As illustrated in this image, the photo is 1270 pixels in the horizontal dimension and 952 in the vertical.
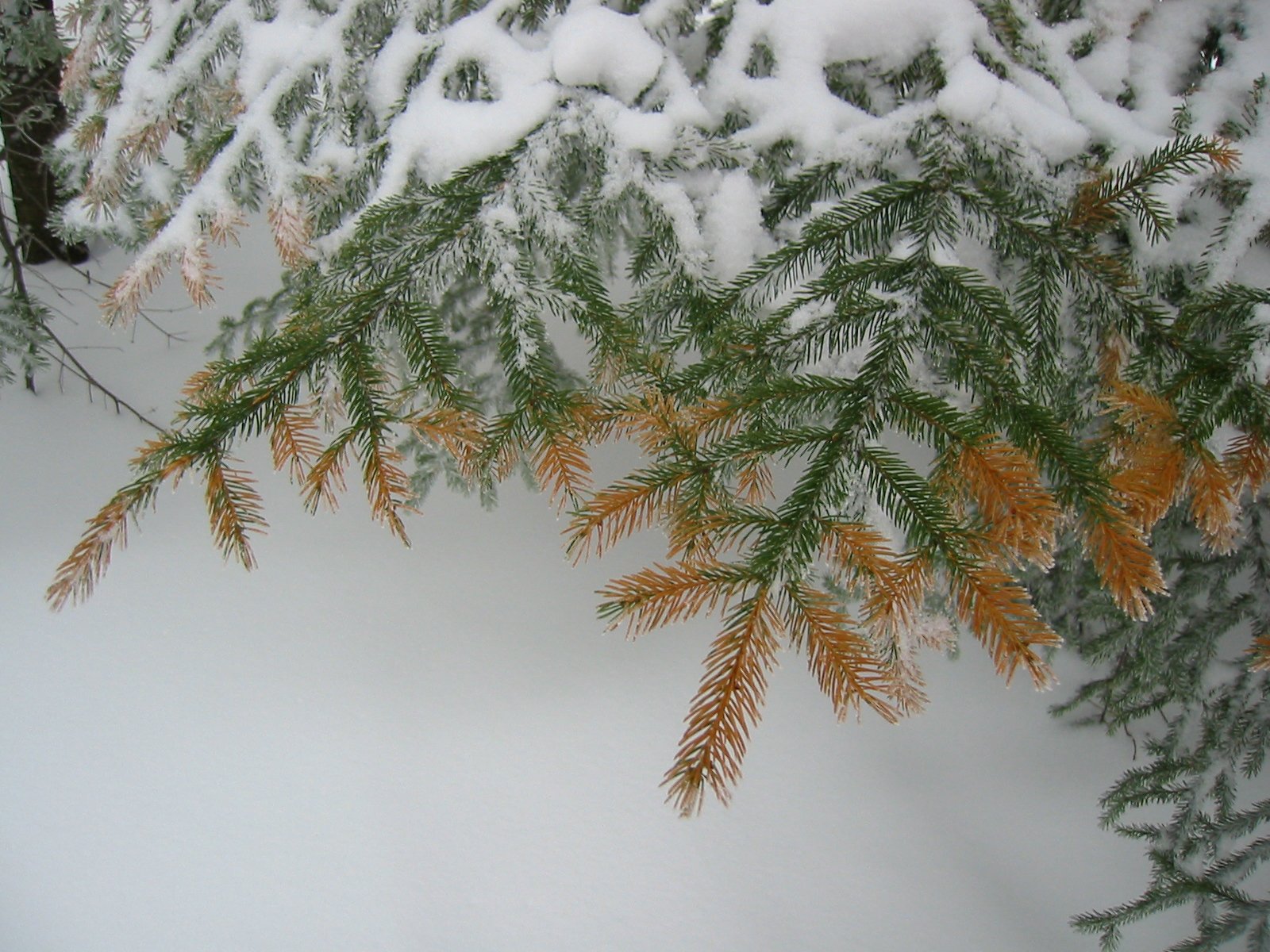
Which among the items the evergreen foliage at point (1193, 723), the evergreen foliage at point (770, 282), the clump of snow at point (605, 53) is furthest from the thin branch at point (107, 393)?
the evergreen foliage at point (1193, 723)

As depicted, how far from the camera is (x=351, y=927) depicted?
194cm

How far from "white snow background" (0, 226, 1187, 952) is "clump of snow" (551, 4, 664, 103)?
6.13 feet

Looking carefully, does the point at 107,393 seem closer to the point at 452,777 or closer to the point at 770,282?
the point at 452,777

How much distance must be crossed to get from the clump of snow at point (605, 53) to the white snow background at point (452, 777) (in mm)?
1867

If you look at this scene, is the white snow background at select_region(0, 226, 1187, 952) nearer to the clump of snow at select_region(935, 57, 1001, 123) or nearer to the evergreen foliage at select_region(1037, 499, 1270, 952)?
the evergreen foliage at select_region(1037, 499, 1270, 952)

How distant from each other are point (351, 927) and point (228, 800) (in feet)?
1.80

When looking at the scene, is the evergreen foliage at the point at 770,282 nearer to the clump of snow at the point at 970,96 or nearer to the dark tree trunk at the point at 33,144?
the clump of snow at the point at 970,96

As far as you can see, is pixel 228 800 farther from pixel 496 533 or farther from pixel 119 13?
pixel 119 13

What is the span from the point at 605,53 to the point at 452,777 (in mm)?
2018

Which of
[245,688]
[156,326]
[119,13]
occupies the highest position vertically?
[156,326]

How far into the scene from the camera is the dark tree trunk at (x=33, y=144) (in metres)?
3.31

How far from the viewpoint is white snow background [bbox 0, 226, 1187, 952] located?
2.00 meters

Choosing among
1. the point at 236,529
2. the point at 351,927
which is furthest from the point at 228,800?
the point at 236,529

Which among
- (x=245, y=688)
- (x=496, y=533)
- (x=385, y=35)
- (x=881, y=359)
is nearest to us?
(x=881, y=359)
